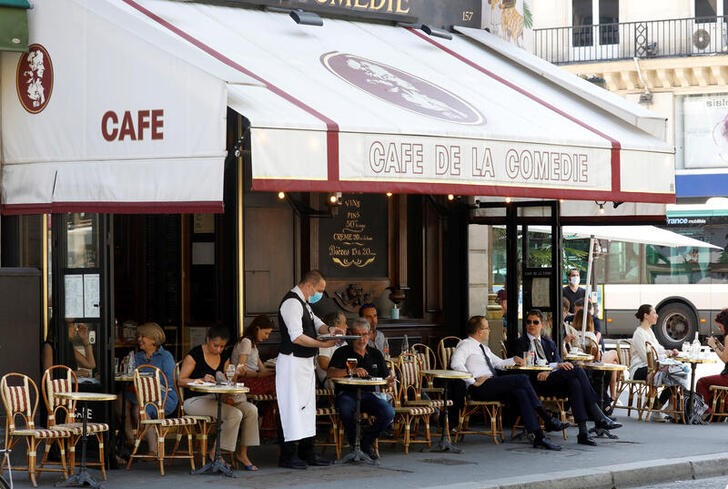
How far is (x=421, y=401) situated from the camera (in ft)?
43.8

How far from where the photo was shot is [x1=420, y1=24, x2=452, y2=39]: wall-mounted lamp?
1484 centimetres

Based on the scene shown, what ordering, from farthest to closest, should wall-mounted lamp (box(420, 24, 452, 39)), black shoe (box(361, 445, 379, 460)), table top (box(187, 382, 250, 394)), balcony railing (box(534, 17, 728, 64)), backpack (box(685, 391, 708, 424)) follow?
Result: balcony railing (box(534, 17, 728, 64)), backpack (box(685, 391, 708, 424)), wall-mounted lamp (box(420, 24, 452, 39)), black shoe (box(361, 445, 379, 460)), table top (box(187, 382, 250, 394))

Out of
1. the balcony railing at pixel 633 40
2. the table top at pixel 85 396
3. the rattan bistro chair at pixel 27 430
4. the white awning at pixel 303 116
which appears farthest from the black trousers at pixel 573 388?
the balcony railing at pixel 633 40

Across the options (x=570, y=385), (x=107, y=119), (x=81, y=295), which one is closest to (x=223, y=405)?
(x=81, y=295)

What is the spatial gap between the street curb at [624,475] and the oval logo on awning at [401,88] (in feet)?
10.2

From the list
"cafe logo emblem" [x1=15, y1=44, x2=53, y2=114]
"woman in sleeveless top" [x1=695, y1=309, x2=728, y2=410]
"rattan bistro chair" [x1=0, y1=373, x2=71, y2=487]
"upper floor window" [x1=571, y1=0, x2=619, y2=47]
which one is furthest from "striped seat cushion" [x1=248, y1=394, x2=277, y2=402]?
"upper floor window" [x1=571, y1=0, x2=619, y2=47]

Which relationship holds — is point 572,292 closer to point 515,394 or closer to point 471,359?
point 471,359

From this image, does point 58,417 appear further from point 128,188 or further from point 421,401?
point 421,401

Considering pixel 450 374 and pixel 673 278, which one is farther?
pixel 673 278

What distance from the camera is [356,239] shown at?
15.5 m

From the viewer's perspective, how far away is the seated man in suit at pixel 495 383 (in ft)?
43.5

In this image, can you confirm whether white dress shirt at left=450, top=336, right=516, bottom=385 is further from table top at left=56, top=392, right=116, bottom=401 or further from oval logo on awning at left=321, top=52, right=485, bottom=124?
table top at left=56, top=392, right=116, bottom=401

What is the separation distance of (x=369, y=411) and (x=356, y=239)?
3392 millimetres

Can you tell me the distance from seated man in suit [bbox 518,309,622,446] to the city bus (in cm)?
1625
